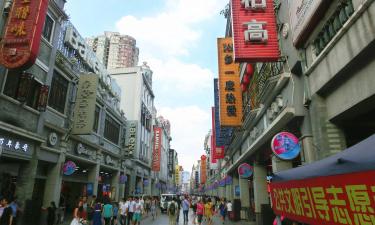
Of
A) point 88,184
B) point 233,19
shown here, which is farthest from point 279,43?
point 88,184

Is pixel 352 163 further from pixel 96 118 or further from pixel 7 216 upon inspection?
pixel 96 118

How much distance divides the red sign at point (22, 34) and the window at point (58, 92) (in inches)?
231

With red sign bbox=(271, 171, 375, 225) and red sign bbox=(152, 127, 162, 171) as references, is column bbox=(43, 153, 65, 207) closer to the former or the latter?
red sign bbox=(271, 171, 375, 225)

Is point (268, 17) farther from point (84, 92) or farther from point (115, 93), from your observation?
point (115, 93)

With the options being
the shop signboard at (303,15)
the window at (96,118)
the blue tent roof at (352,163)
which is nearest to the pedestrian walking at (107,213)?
the shop signboard at (303,15)

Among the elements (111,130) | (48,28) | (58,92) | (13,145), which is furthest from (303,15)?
(111,130)

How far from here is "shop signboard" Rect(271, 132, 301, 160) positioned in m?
10.5

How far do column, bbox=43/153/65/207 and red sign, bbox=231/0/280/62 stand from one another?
45.8ft

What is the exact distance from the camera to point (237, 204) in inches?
992

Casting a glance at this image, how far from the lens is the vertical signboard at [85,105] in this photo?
1978 cm

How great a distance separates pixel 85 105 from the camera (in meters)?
20.1

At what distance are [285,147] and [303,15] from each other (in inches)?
192

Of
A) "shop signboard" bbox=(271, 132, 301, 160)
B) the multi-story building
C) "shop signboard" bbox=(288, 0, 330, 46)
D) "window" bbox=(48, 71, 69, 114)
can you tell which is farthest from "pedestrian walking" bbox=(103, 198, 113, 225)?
the multi-story building

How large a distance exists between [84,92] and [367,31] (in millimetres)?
17947
